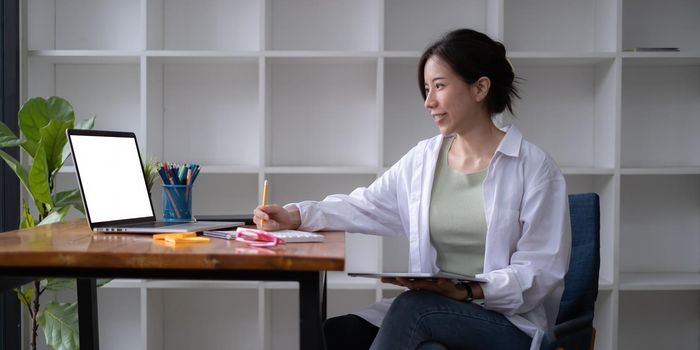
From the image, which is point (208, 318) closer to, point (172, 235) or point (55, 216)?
point (55, 216)

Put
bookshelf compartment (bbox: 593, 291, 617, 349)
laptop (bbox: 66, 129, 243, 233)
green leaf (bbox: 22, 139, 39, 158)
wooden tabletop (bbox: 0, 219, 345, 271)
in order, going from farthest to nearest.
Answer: bookshelf compartment (bbox: 593, 291, 617, 349) < green leaf (bbox: 22, 139, 39, 158) < laptop (bbox: 66, 129, 243, 233) < wooden tabletop (bbox: 0, 219, 345, 271)

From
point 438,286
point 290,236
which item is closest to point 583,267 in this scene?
point 438,286

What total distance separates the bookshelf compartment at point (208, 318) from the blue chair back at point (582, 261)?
1779 mm

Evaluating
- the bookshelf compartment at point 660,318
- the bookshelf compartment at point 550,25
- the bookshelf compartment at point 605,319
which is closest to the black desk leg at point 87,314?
the bookshelf compartment at point 605,319

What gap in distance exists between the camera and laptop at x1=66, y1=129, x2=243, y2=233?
175 centimetres

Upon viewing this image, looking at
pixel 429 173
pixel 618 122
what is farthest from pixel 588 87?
pixel 429 173

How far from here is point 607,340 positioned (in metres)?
2.95

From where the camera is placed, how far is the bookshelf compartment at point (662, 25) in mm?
3273

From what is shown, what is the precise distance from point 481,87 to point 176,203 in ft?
3.05

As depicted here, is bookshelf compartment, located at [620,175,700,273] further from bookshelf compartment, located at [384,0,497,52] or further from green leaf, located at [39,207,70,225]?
green leaf, located at [39,207,70,225]

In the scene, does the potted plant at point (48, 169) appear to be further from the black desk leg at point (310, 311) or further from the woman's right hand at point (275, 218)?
the black desk leg at point (310, 311)

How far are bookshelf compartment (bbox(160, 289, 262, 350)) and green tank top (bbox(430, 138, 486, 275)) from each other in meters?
1.59

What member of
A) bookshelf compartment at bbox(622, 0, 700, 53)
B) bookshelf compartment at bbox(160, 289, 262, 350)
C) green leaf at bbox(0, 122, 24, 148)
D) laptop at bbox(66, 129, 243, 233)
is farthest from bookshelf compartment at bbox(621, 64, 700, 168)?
green leaf at bbox(0, 122, 24, 148)

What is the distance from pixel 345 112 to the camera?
330 centimetres
